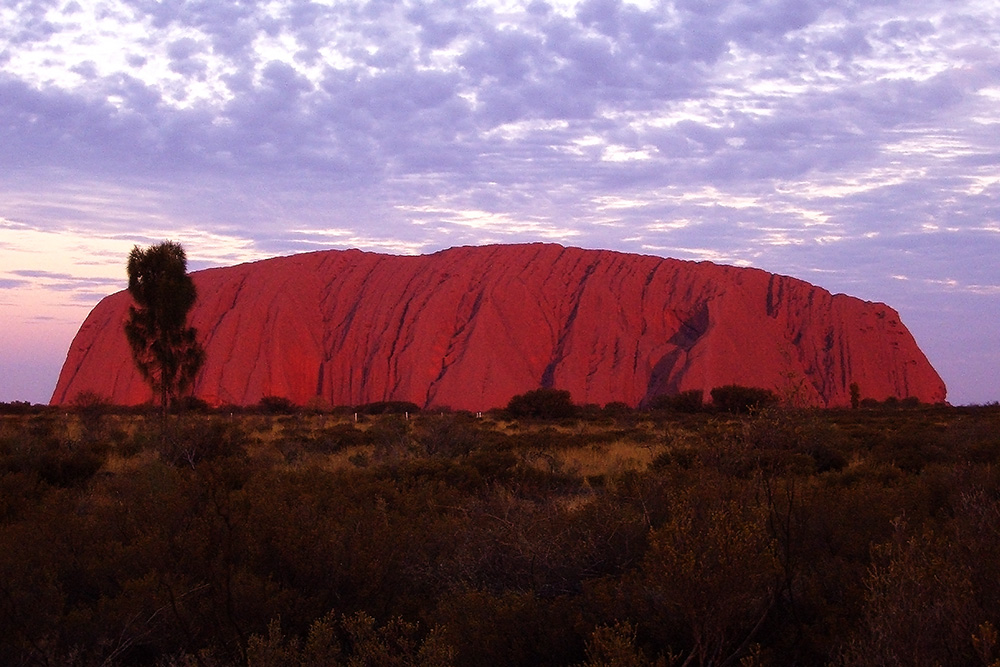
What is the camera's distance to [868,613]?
337 cm

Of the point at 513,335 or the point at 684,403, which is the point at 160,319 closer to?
the point at 684,403

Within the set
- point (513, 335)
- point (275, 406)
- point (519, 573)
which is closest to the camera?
point (519, 573)

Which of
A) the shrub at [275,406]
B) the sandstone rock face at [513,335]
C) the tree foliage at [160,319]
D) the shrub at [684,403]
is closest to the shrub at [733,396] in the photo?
the shrub at [684,403]

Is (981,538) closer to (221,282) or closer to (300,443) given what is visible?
(300,443)

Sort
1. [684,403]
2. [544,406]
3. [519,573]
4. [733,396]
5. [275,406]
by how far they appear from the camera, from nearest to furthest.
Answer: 1. [519,573]
2. [544,406]
3. [733,396]
4. [684,403]
5. [275,406]

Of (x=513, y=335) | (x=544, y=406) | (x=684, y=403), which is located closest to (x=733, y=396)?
(x=684, y=403)

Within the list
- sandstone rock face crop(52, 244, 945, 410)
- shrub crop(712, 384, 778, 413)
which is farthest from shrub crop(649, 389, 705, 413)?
sandstone rock face crop(52, 244, 945, 410)

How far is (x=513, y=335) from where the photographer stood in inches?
2248

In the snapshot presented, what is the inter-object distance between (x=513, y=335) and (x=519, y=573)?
169 feet

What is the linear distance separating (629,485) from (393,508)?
2392mm

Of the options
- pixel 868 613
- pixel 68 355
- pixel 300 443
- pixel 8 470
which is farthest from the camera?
pixel 68 355

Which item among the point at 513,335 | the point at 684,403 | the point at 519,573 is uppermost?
the point at 513,335

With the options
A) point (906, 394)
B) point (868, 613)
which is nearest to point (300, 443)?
point (868, 613)

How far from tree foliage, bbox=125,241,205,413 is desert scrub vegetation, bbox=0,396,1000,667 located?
14142mm
